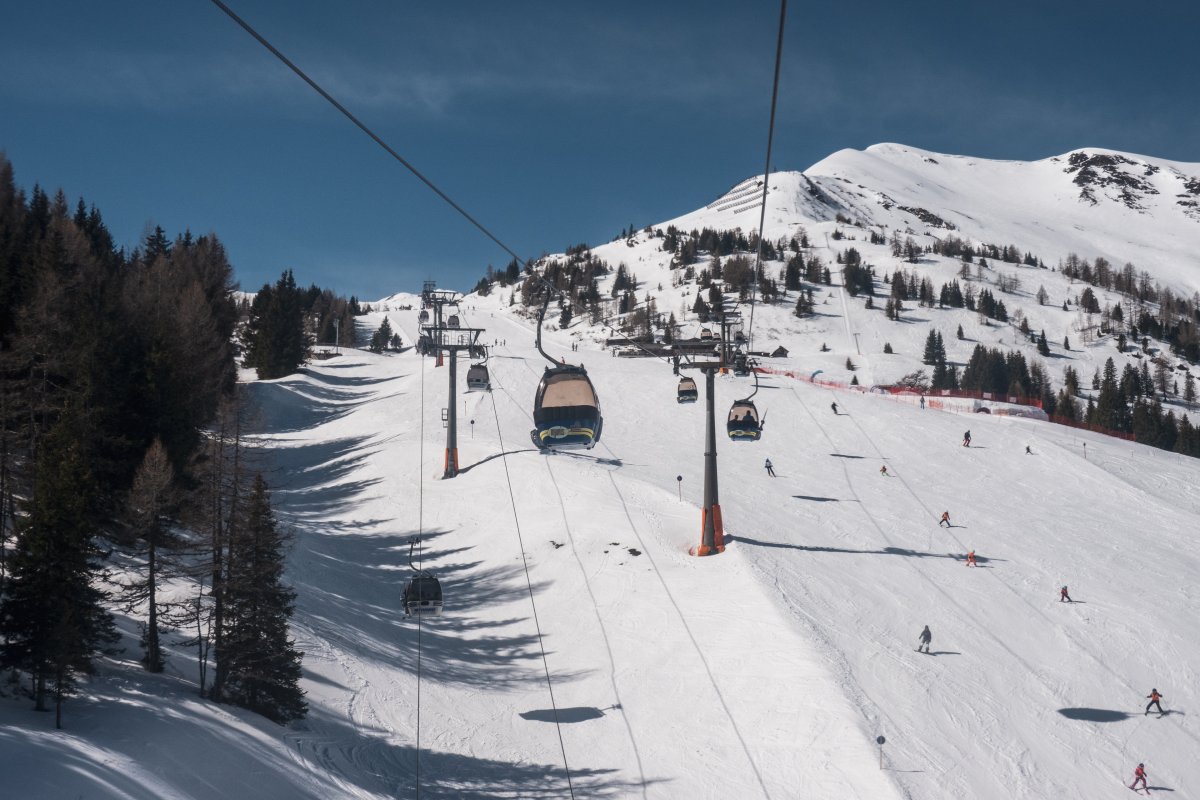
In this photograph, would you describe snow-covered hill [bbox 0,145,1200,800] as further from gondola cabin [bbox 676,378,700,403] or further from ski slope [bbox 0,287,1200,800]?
gondola cabin [bbox 676,378,700,403]

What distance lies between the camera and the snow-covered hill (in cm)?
1798

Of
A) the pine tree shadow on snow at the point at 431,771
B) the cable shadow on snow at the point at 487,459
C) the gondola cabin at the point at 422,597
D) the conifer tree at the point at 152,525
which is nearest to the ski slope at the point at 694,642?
the pine tree shadow on snow at the point at 431,771

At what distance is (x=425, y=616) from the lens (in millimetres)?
28531

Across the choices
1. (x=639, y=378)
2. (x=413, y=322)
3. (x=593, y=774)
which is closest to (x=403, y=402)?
(x=639, y=378)

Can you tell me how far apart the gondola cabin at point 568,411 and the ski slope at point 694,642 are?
6866mm

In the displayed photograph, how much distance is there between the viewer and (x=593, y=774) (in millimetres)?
18969

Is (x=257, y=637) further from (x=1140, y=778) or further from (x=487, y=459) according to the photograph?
(x=487, y=459)

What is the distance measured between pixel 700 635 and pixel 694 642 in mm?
371

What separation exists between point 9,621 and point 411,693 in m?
9.35

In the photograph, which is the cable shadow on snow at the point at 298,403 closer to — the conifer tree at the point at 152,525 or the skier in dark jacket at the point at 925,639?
the conifer tree at the point at 152,525

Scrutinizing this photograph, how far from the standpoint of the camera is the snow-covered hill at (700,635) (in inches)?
708

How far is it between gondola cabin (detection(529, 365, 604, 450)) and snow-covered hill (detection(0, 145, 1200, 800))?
22.6 feet

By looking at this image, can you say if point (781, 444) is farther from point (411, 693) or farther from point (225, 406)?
point (225, 406)

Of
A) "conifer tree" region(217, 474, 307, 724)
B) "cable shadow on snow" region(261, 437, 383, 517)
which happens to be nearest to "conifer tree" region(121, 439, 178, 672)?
"conifer tree" region(217, 474, 307, 724)
